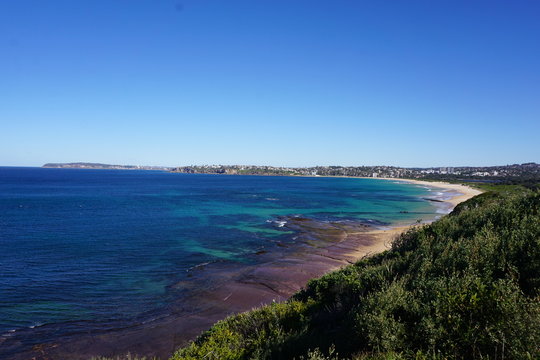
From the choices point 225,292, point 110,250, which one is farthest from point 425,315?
point 110,250

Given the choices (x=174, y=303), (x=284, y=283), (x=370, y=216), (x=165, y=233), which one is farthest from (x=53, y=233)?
(x=370, y=216)

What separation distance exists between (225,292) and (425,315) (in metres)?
16.4

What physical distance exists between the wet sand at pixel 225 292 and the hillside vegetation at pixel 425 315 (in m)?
6.07

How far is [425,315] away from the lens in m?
6.43

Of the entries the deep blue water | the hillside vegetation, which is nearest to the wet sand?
the deep blue water


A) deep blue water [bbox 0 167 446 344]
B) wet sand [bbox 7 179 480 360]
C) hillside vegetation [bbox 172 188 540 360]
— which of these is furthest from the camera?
deep blue water [bbox 0 167 446 344]

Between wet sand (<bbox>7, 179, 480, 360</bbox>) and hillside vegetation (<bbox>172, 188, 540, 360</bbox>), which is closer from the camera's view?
hillside vegetation (<bbox>172, 188, 540, 360</bbox>)

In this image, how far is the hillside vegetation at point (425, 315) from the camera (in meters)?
5.50

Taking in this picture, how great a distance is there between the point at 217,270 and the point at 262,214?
29.7 meters

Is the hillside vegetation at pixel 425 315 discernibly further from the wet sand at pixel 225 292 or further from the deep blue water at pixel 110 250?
the deep blue water at pixel 110 250

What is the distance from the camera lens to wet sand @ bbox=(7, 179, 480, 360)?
14125 mm

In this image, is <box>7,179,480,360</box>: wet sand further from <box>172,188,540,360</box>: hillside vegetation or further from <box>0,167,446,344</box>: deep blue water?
<box>172,188,540,360</box>: hillside vegetation

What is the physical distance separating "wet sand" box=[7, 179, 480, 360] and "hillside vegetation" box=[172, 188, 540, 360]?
19.9ft

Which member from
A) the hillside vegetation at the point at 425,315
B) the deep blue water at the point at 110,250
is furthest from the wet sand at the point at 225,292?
the hillside vegetation at the point at 425,315
